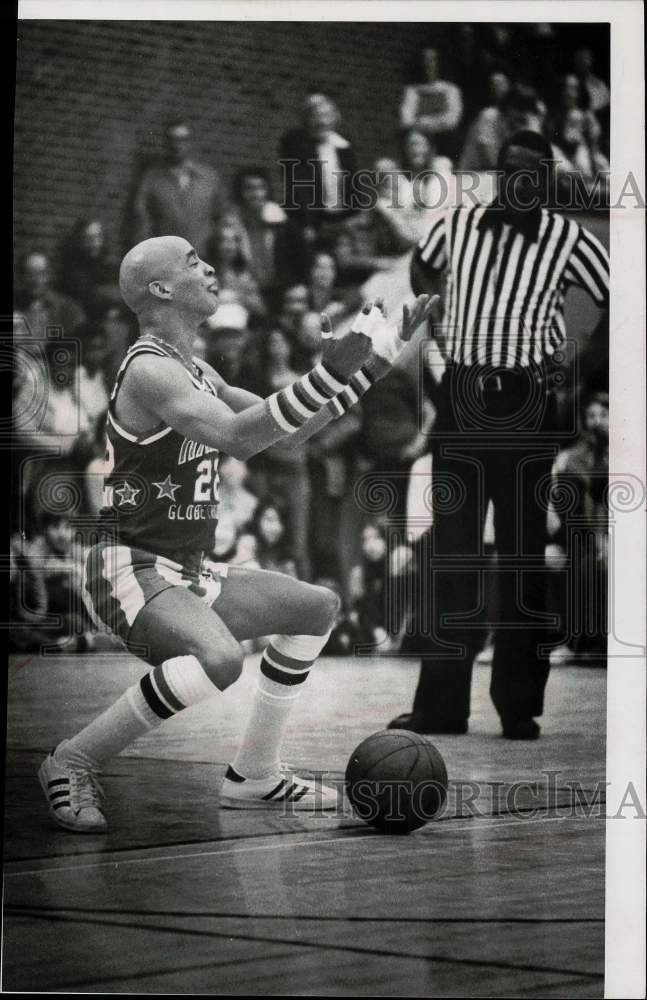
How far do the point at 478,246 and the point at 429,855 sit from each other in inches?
88.2

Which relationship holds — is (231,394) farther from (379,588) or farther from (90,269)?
(379,588)

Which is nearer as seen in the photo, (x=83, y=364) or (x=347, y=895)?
(x=347, y=895)

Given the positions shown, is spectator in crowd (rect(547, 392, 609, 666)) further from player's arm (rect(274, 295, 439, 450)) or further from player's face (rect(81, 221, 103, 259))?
player's face (rect(81, 221, 103, 259))

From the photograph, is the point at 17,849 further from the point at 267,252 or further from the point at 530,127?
the point at 530,127

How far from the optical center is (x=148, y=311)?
5.15 m

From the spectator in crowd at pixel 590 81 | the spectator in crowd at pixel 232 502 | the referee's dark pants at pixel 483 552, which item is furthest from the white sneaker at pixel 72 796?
the spectator in crowd at pixel 590 81

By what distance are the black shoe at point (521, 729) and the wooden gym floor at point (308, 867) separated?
3 cm

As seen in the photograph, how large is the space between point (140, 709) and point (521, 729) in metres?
1.41

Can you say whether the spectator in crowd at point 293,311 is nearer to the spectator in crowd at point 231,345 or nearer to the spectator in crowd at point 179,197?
the spectator in crowd at point 231,345

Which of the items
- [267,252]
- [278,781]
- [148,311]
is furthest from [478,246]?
[278,781]

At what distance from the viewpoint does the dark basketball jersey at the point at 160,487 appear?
5090 mm

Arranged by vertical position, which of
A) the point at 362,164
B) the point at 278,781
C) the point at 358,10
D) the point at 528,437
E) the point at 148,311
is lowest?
the point at 278,781

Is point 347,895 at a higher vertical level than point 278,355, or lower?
lower

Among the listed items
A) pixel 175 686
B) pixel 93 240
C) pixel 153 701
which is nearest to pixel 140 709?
pixel 153 701
